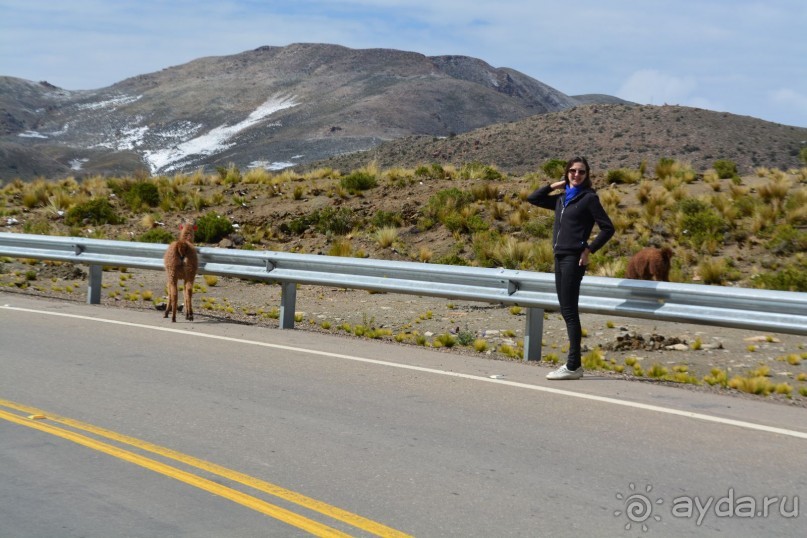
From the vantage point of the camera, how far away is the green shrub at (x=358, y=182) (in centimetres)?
2842

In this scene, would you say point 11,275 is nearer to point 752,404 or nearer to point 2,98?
point 752,404

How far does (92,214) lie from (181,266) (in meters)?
14.9

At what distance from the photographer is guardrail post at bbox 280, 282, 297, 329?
13.3 m

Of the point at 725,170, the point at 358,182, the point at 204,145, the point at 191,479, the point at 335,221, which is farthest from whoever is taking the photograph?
the point at 204,145

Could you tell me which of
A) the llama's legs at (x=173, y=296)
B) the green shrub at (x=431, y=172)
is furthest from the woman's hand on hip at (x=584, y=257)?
the green shrub at (x=431, y=172)

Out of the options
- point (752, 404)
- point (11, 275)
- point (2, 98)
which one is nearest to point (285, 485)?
point (752, 404)

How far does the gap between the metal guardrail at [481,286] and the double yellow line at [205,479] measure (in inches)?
199

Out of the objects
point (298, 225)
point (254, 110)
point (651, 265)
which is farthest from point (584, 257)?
point (254, 110)

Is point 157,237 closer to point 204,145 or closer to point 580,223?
point 580,223

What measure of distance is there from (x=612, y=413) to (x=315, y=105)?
125 meters

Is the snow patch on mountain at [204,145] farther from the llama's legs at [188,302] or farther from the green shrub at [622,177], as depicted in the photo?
the llama's legs at [188,302]

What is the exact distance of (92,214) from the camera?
27422 mm

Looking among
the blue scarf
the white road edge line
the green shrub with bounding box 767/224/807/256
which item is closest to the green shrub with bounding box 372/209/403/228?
the green shrub with bounding box 767/224/807/256

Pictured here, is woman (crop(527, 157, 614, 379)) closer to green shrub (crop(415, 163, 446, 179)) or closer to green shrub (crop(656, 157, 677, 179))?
green shrub (crop(656, 157, 677, 179))
